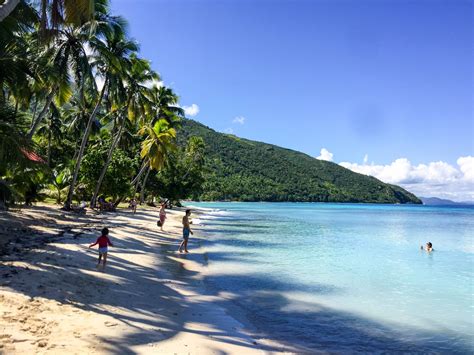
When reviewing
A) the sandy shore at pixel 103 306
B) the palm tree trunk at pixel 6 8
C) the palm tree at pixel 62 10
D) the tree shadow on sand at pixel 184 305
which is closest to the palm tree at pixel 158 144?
the sandy shore at pixel 103 306

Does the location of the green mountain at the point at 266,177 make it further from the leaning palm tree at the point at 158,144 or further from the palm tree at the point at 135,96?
A: the palm tree at the point at 135,96

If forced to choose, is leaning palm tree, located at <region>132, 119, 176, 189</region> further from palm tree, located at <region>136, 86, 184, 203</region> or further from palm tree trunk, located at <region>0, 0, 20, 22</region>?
palm tree trunk, located at <region>0, 0, 20, 22</region>

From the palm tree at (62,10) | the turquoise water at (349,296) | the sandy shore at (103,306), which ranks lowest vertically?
the turquoise water at (349,296)

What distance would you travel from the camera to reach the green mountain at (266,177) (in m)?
144

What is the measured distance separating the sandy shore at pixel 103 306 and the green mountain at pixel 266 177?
394 ft

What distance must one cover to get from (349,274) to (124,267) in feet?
26.6

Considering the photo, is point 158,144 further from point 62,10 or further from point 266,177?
point 266,177

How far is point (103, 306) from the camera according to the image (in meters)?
7.05

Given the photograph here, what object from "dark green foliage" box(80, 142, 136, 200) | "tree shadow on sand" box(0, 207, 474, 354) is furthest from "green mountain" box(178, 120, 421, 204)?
"tree shadow on sand" box(0, 207, 474, 354)

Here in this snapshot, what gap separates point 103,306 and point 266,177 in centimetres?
15856

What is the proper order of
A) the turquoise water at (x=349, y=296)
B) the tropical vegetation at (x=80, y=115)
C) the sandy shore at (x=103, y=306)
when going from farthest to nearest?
the tropical vegetation at (x=80, y=115) → the turquoise water at (x=349, y=296) → the sandy shore at (x=103, y=306)

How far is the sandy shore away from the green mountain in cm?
12002

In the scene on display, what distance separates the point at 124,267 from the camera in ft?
36.0

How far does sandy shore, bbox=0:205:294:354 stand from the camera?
538 cm
